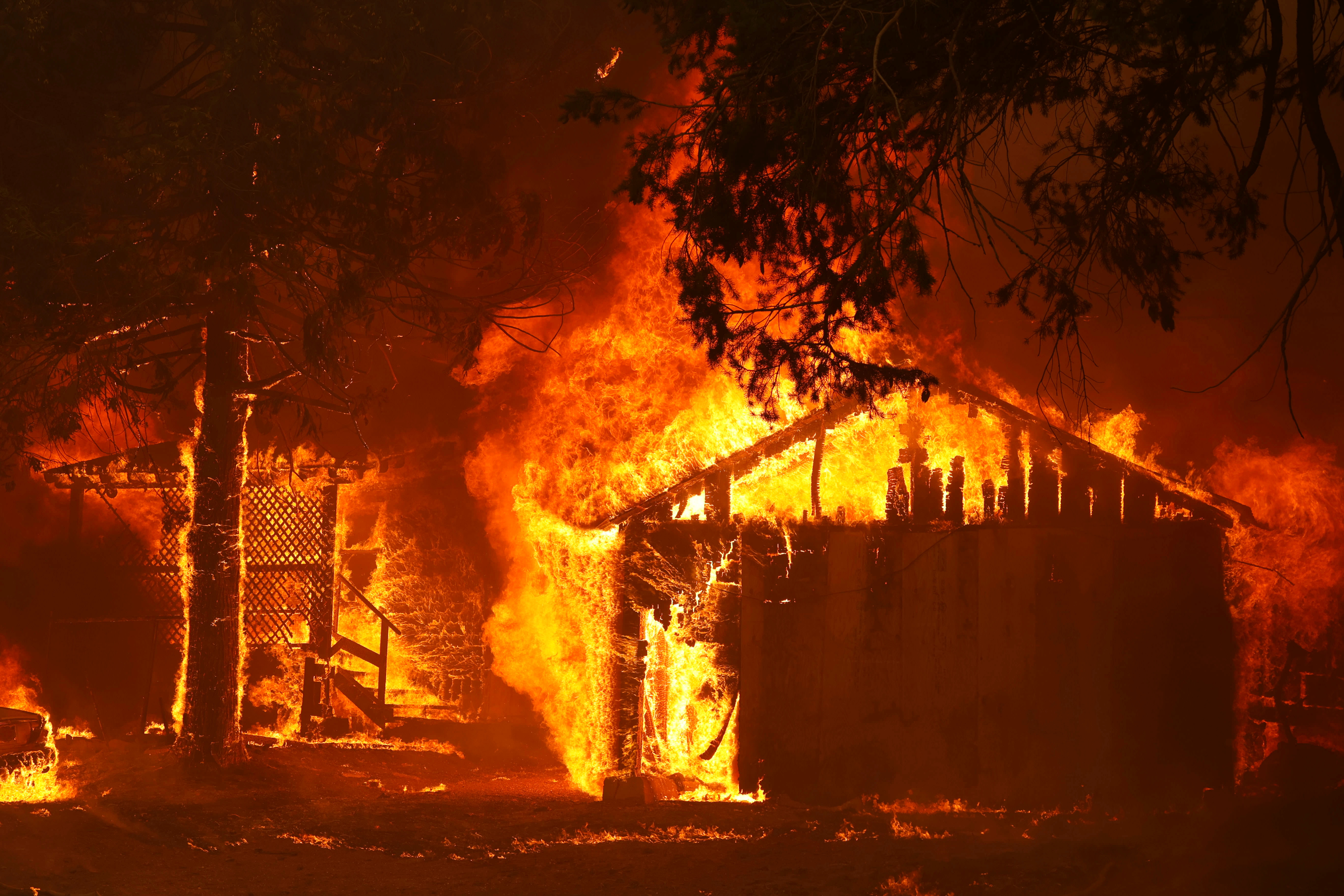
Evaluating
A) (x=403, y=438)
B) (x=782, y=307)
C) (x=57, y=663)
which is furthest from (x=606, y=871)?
(x=403, y=438)

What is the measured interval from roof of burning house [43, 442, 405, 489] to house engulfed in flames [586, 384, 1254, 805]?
5.77m

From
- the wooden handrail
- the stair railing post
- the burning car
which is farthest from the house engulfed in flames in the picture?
the wooden handrail

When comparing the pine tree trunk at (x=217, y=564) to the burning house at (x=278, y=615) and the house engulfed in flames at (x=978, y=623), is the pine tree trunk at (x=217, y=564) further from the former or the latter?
the house engulfed in flames at (x=978, y=623)

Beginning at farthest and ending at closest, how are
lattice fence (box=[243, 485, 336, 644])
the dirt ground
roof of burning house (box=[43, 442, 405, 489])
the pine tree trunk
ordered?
lattice fence (box=[243, 485, 336, 644]), roof of burning house (box=[43, 442, 405, 489]), the pine tree trunk, the dirt ground

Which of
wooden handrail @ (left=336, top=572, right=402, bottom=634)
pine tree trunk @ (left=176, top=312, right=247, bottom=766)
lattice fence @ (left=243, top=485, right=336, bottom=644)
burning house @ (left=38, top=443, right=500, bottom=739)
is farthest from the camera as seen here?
wooden handrail @ (left=336, top=572, right=402, bottom=634)

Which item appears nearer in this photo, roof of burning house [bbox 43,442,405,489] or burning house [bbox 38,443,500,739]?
roof of burning house [bbox 43,442,405,489]

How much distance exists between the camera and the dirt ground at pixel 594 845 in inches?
308

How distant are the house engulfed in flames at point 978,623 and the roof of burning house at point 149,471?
5771mm

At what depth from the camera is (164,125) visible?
1159 centimetres

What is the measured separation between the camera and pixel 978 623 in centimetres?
1096

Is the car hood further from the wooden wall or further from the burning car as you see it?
the wooden wall

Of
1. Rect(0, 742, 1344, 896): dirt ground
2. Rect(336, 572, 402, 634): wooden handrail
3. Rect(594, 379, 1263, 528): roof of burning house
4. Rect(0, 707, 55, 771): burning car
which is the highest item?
Rect(594, 379, 1263, 528): roof of burning house

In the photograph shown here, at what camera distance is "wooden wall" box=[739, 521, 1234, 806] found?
10.8 meters

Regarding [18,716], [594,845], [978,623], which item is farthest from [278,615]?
[978,623]
